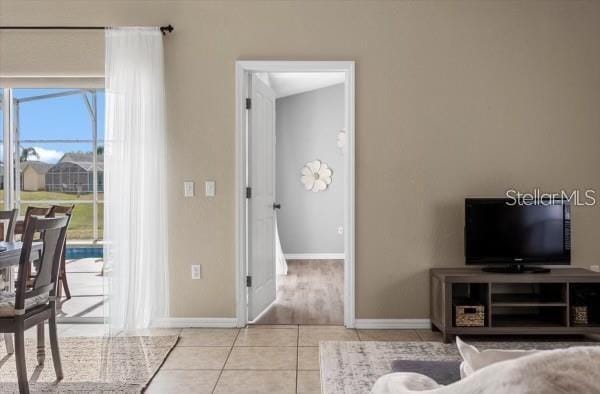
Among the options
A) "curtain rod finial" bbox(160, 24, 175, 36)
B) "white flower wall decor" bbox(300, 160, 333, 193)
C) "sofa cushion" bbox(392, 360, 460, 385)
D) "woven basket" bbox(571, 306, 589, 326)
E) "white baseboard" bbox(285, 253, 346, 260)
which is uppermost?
"curtain rod finial" bbox(160, 24, 175, 36)

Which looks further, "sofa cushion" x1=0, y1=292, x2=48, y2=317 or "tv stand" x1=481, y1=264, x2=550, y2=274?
"tv stand" x1=481, y1=264, x2=550, y2=274

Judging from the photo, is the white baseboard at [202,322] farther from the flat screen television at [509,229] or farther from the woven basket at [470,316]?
the flat screen television at [509,229]

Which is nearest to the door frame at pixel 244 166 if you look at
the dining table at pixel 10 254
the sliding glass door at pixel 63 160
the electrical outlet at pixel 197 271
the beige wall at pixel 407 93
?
the beige wall at pixel 407 93

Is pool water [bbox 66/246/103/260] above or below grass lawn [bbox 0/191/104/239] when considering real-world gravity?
below

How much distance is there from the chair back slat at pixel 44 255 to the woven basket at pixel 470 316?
2.85 m

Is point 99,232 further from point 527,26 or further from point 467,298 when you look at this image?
point 527,26

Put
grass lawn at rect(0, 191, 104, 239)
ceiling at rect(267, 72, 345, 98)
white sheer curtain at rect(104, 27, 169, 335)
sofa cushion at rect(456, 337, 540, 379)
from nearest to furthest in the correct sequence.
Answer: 1. sofa cushion at rect(456, 337, 540, 379)
2. white sheer curtain at rect(104, 27, 169, 335)
3. grass lawn at rect(0, 191, 104, 239)
4. ceiling at rect(267, 72, 345, 98)

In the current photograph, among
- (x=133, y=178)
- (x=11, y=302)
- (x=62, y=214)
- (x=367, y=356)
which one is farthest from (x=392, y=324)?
(x=62, y=214)

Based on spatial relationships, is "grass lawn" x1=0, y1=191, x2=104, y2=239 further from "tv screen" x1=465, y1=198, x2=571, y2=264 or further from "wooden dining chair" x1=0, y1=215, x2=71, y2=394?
"tv screen" x1=465, y1=198, x2=571, y2=264

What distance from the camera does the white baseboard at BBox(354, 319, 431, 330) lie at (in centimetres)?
427

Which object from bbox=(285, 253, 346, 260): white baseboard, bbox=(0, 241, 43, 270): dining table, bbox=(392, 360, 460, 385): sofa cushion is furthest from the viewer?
bbox=(285, 253, 346, 260): white baseboard

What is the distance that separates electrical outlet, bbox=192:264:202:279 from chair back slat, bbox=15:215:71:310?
129 centimetres

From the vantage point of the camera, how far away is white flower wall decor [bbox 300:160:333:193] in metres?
8.42

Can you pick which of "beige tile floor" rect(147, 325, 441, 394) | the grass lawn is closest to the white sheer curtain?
"beige tile floor" rect(147, 325, 441, 394)
